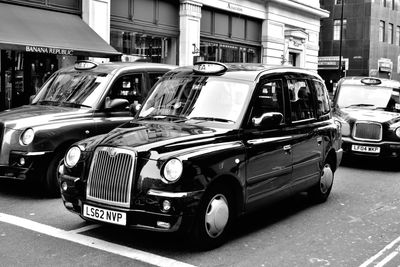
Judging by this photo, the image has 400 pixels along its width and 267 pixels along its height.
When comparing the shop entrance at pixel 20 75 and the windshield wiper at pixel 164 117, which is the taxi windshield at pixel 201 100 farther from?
the shop entrance at pixel 20 75

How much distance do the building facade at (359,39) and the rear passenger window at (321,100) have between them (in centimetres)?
4275

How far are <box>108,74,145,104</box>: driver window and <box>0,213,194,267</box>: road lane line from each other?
2775 mm

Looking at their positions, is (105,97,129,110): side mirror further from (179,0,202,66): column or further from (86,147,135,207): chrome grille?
(179,0,202,66): column

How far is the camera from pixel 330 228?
20.6ft

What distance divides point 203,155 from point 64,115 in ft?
11.1

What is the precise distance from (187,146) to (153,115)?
4.16ft

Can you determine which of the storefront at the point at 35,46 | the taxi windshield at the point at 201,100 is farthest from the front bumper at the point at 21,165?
the storefront at the point at 35,46

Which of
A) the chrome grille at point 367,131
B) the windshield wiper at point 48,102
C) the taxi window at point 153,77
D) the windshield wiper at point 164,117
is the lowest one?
the chrome grille at point 367,131

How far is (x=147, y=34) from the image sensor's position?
20.2m

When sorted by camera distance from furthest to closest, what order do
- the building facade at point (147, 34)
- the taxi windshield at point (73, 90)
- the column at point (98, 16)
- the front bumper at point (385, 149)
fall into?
the column at point (98, 16)
the building facade at point (147, 34)
the front bumper at point (385, 149)
the taxi windshield at point (73, 90)

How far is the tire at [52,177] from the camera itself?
7383 millimetres

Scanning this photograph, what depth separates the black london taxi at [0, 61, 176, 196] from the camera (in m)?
7.18

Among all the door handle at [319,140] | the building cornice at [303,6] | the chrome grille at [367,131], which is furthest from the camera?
the building cornice at [303,6]

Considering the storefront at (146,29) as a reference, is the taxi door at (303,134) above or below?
below
